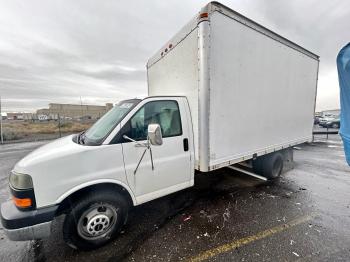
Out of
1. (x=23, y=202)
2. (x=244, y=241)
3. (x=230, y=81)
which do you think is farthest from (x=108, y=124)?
(x=244, y=241)

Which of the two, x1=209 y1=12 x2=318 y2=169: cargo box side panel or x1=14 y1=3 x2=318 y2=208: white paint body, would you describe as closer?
x1=14 y1=3 x2=318 y2=208: white paint body

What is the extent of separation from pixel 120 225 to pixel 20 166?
5.06 feet

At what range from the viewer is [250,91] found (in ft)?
11.4

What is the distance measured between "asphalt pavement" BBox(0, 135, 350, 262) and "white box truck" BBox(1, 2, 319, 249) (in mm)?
468

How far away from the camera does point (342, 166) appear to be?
6.13m

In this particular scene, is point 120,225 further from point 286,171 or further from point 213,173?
point 286,171

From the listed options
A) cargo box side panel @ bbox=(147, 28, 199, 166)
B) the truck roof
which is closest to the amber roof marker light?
the truck roof

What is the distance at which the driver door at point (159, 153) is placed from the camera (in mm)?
2633

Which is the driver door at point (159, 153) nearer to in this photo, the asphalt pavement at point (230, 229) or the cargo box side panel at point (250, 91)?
the cargo box side panel at point (250, 91)

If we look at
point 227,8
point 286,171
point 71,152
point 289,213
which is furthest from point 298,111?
point 71,152

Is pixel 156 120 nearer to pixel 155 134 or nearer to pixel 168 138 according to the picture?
pixel 168 138

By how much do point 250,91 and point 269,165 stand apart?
220 cm

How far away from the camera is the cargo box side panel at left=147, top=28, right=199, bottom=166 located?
2.90 m

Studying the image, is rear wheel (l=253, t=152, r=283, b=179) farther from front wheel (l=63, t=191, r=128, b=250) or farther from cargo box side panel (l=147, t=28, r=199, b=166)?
front wheel (l=63, t=191, r=128, b=250)
